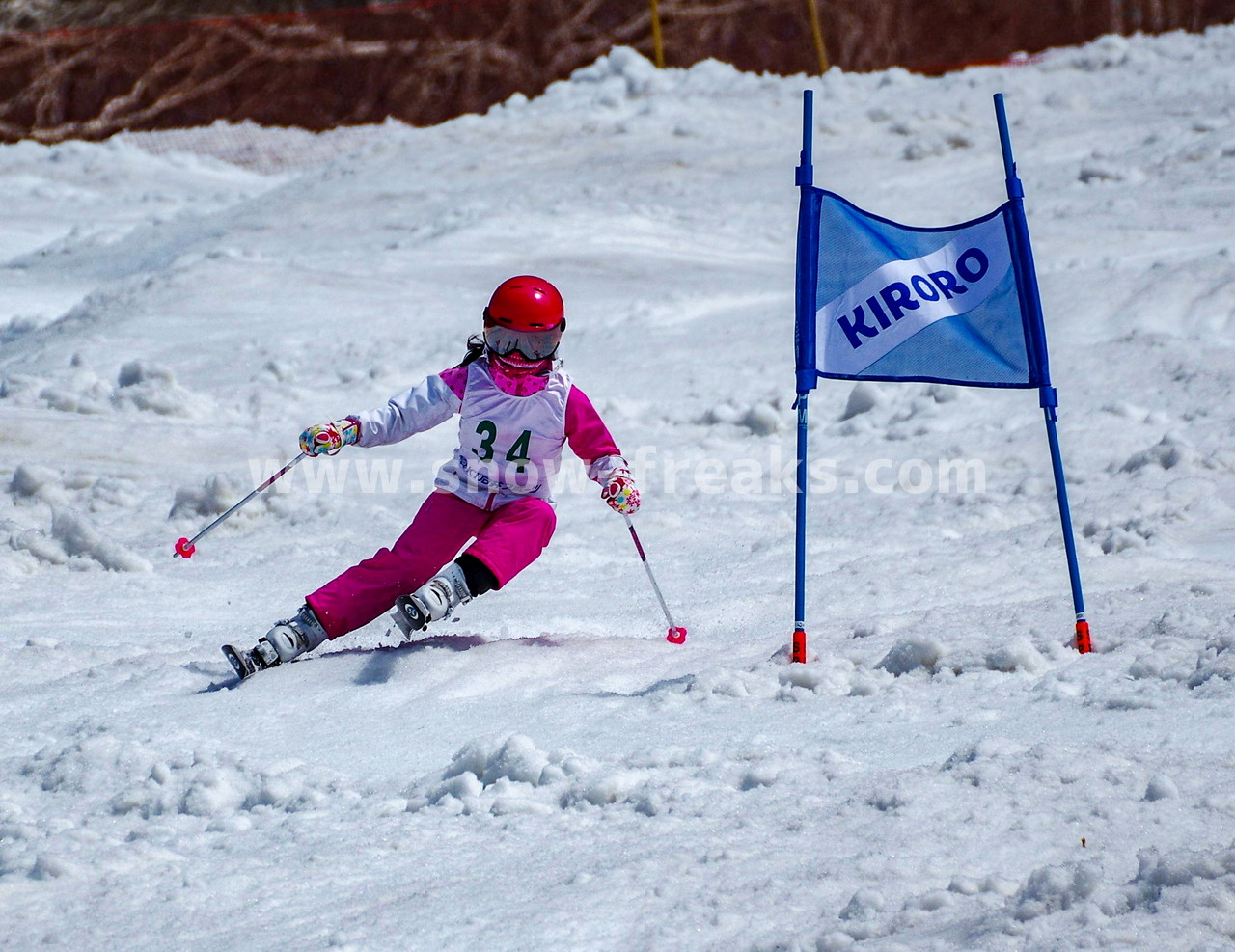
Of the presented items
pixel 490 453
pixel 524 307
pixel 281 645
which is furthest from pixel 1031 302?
pixel 281 645

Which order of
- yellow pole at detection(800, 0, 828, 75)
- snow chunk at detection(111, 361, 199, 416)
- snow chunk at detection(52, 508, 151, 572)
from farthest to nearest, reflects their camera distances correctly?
yellow pole at detection(800, 0, 828, 75) → snow chunk at detection(111, 361, 199, 416) → snow chunk at detection(52, 508, 151, 572)

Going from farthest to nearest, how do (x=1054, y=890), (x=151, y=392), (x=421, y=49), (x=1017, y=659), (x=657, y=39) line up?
(x=421, y=49) < (x=657, y=39) < (x=151, y=392) < (x=1017, y=659) < (x=1054, y=890)

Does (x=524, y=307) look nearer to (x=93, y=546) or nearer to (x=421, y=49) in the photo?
(x=93, y=546)

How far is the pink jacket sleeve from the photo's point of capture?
470 cm

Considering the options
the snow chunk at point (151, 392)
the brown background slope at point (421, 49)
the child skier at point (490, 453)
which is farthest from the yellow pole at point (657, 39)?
the child skier at point (490, 453)

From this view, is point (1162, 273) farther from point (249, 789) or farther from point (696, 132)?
point (249, 789)

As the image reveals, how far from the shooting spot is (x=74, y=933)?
2.60 metres

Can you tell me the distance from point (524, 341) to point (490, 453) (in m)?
0.40

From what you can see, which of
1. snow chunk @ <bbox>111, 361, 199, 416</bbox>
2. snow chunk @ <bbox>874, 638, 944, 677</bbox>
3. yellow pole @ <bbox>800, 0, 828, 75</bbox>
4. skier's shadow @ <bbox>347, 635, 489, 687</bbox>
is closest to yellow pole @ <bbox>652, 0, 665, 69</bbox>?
yellow pole @ <bbox>800, 0, 828, 75</bbox>

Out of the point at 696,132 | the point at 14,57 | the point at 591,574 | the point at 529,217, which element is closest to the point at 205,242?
the point at 529,217

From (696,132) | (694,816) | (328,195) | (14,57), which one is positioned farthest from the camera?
(14,57)

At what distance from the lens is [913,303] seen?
4.23 meters

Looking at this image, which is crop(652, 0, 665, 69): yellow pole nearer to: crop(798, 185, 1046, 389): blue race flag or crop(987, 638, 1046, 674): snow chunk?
crop(798, 185, 1046, 389): blue race flag

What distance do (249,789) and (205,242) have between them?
9606 millimetres
